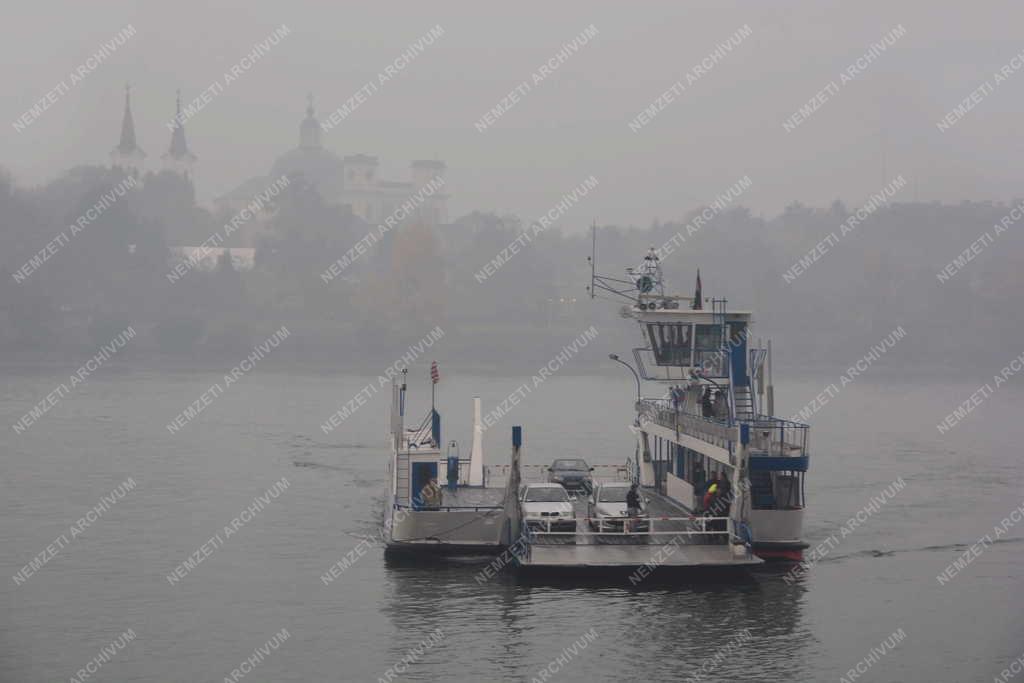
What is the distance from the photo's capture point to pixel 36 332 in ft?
584

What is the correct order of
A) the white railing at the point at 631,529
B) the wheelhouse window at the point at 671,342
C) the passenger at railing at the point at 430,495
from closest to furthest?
the white railing at the point at 631,529, the passenger at railing at the point at 430,495, the wheelhouse window at the point at 671,342

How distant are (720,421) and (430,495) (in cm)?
949

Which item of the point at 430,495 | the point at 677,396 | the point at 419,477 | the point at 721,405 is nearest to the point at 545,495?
the point at 430,495

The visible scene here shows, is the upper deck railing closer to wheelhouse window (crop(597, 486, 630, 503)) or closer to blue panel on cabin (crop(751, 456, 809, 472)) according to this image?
blue panel on cabin (crop(751, 456, 809, 472))

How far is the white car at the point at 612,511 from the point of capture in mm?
40469

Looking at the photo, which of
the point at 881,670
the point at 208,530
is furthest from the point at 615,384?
the point at 881,670

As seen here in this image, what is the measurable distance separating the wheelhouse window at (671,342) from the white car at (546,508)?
592 centimetres

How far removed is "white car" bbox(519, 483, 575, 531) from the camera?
41.2 m

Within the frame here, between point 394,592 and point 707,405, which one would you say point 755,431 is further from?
point 394,592

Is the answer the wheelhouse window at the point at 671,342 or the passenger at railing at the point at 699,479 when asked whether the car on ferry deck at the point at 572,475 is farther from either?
the wheelhouse window at the point at 671,342

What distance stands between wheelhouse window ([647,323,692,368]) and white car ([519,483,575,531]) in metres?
5.92

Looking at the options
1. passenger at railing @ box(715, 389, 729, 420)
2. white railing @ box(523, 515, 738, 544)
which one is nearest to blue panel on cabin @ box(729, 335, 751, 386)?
passenger at railing @ box(715, 389, 729, 420)

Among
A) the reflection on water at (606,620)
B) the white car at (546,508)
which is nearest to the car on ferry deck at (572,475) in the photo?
the white car at (546,508)

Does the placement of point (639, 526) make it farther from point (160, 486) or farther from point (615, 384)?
point (615, 384)
